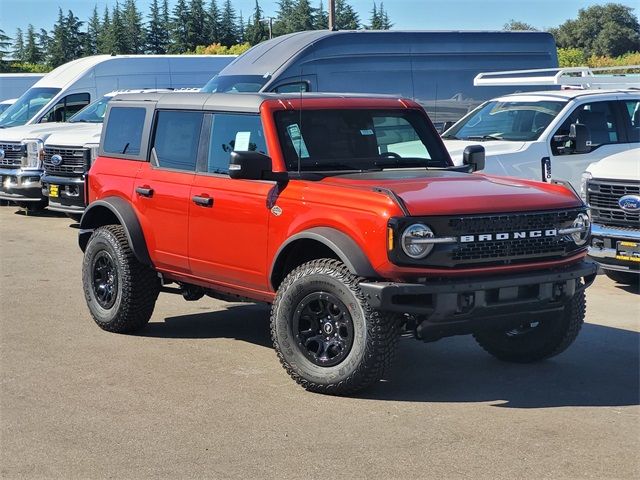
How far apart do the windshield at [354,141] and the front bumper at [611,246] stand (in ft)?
9.06

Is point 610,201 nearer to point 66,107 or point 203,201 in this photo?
point 203,201

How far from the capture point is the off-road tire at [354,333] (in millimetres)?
6145

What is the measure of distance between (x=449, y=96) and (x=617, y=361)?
13.1m

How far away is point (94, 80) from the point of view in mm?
21047

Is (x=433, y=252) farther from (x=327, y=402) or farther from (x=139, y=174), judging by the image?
(x=139, y=174)

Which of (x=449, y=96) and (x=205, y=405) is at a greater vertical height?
(x=449, y=96)

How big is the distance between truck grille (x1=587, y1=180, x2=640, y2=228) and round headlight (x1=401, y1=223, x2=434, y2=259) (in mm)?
4360

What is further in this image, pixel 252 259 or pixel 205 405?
pixel 252 259

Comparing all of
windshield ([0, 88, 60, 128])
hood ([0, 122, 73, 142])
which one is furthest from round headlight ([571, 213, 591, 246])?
windshield ([0, 88, 60, 128])

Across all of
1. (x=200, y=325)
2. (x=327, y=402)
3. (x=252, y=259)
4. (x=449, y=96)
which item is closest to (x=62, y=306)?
(x=200, y=325)

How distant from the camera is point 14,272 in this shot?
36.9 feet

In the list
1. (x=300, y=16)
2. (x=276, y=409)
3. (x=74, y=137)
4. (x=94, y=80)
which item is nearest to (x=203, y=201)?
(x=276, y=409)

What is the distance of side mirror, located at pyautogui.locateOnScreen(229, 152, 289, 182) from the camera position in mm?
6750

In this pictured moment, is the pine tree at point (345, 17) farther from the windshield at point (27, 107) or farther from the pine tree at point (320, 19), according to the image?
the windshield at point (27, 107)
